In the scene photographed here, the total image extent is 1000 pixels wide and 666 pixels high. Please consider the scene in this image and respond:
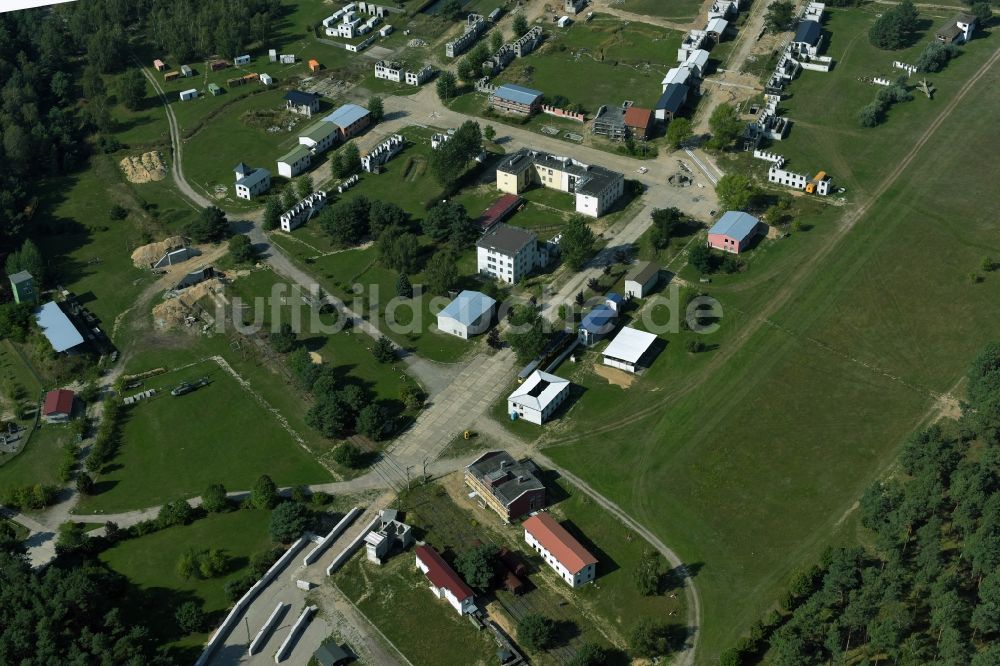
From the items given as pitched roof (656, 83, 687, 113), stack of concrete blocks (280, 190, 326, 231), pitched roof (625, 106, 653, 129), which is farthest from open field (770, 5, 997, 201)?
stack of concrete blocks (280, 190, 326, 231)

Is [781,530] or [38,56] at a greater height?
[38,56]

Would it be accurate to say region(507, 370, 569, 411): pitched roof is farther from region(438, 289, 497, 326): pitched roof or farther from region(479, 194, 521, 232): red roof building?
region(479, 194, 521, 232): red roof building

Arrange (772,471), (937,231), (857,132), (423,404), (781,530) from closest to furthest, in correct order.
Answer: (781,530) → (772,471) → (423,404) → (937,231) → (857,132)

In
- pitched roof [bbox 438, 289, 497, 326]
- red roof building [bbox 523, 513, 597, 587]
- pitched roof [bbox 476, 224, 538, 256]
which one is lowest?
red roof building [bbox 523, 513, 597, 587]

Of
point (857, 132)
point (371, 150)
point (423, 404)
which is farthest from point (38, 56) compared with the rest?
point (857, 132)

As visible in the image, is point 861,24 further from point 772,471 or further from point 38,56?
point 38,56

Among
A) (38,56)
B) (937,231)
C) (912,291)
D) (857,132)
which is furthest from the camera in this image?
(38,56)

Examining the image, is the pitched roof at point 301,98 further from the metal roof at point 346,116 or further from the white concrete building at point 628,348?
the white concrete building at point 628,348

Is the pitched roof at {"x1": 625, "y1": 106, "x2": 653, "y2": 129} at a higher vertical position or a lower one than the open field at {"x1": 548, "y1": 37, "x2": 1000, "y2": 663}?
higher
